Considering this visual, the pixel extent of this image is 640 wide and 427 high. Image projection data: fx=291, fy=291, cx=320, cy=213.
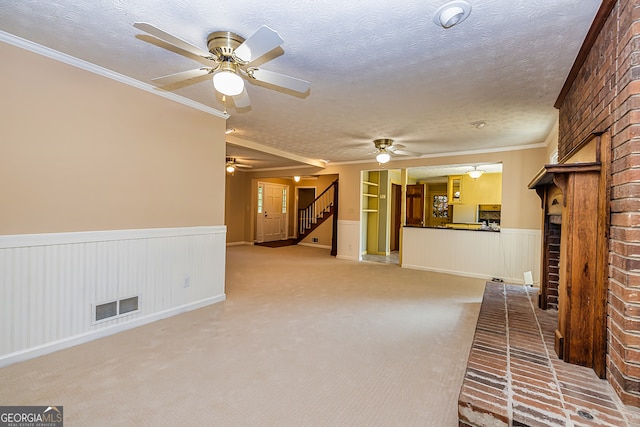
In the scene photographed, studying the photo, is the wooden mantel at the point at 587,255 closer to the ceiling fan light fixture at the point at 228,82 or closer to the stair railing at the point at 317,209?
the ceiling fan light fixture at the point at 228,82

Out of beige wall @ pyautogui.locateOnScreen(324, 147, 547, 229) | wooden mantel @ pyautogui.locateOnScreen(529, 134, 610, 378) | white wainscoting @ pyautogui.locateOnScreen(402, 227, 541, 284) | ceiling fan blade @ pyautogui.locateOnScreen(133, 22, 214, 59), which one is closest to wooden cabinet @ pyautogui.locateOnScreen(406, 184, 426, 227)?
white wainscoting @ pyautogui.locateOnScreen(402, 227, 541, 284)

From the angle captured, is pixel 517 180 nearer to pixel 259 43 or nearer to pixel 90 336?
pixel 259 43

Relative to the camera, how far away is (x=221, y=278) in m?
3.80

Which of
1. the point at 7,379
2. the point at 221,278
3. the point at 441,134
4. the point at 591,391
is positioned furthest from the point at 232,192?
the point at 591,391

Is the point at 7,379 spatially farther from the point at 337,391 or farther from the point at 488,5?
the point at 488,5

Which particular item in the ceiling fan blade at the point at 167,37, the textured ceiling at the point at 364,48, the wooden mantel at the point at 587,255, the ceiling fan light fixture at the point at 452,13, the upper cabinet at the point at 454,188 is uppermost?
the textured ceiling at the point at 364,48

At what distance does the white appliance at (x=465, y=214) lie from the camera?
8.45 m

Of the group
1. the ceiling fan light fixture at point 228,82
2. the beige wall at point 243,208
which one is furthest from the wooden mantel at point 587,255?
the beige wall at point 243,208

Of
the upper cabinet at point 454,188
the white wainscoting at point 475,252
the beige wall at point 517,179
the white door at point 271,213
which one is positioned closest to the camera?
the beige wall at point 517,179

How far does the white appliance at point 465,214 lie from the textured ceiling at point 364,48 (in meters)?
5.25

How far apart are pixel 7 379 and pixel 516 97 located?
4.82 metres

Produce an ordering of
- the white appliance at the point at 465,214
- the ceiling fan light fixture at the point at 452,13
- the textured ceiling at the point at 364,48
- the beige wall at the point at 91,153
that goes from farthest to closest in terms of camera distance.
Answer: the white appliance at the point at 465,214 < the beige wall at the point at 91,153 < the textured ceiling at the point at 364,48 < the ceiling fan light fixture at the point at 452,13

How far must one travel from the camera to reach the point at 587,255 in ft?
5.52

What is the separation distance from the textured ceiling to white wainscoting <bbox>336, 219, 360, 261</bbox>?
3682mm
